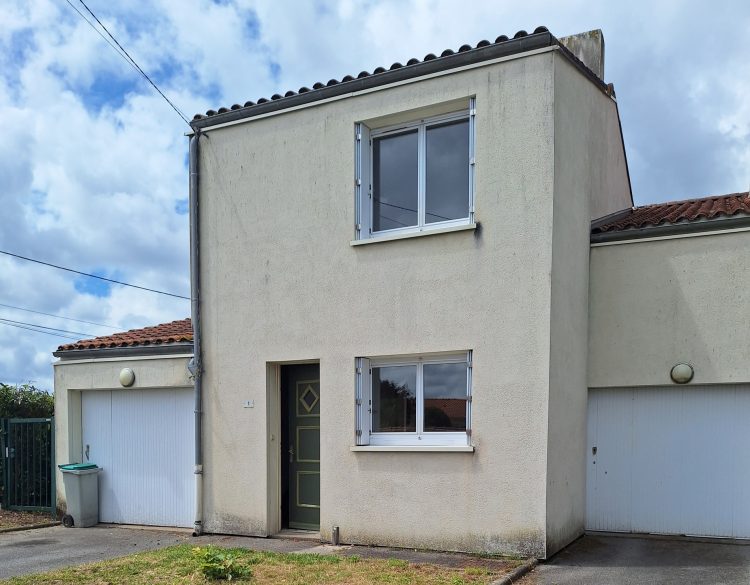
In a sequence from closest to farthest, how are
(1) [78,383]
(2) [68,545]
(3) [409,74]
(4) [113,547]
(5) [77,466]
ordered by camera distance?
(3) [409,74] → (4) [113,547] → (2) [68,545] → (5) [77,466] → (1) [78,383]

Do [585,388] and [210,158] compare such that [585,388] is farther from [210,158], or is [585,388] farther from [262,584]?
[210,158]

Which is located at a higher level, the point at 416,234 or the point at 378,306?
the point at 416,234

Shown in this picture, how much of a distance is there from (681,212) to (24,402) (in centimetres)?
1354

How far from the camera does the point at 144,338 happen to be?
1192 cm

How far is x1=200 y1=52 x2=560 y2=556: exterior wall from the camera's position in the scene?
8.10 metres

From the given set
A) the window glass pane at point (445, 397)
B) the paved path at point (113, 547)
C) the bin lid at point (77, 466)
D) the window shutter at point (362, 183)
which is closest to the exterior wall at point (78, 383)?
the bin lid at point (77, 466)

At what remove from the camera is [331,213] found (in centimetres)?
940

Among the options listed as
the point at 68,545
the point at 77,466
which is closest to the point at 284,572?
the point at 68,545

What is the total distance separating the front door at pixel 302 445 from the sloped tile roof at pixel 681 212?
14.0 ft

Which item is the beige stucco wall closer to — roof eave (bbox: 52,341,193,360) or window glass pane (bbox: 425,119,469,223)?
window glass pane (bbox: 425,119,469,223)

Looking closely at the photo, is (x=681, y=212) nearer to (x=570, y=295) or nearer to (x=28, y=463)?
(x=570, y=295)

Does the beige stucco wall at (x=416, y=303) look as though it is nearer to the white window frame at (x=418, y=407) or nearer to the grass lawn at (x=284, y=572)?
the white window frame at (x=418, y=407)

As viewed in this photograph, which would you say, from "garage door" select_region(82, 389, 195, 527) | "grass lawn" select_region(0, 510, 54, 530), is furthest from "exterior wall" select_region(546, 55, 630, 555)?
"grass lawn" select_region(0, 510, 54, 530)

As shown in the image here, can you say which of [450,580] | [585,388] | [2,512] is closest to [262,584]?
[450,580]
